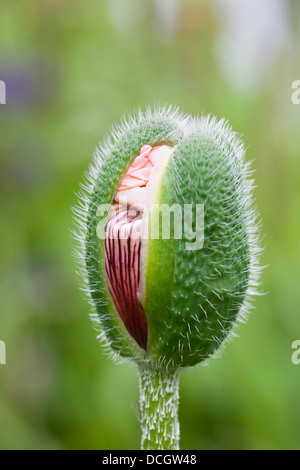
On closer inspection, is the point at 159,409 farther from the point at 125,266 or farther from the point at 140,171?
the point at 140,171

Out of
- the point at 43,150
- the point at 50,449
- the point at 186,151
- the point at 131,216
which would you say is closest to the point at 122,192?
the point at 131,216

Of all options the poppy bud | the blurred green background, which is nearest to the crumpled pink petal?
the poppy bud

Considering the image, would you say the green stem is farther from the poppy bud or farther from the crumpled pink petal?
the crumpled pink petal

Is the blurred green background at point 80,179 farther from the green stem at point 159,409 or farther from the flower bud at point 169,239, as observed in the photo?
the flower bud at point 169,239

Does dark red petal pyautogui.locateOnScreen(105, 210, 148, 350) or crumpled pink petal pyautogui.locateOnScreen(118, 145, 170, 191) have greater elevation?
crumpled pink petal pyautogui.locateOnScreen(118, 145, 170, 191)

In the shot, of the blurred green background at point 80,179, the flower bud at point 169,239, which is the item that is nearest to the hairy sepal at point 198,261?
the flower bud at point 169,239

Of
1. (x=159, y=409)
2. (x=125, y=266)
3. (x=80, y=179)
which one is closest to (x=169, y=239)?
(x=125, y=266)

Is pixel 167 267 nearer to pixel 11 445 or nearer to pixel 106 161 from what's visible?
pixel 106 161
